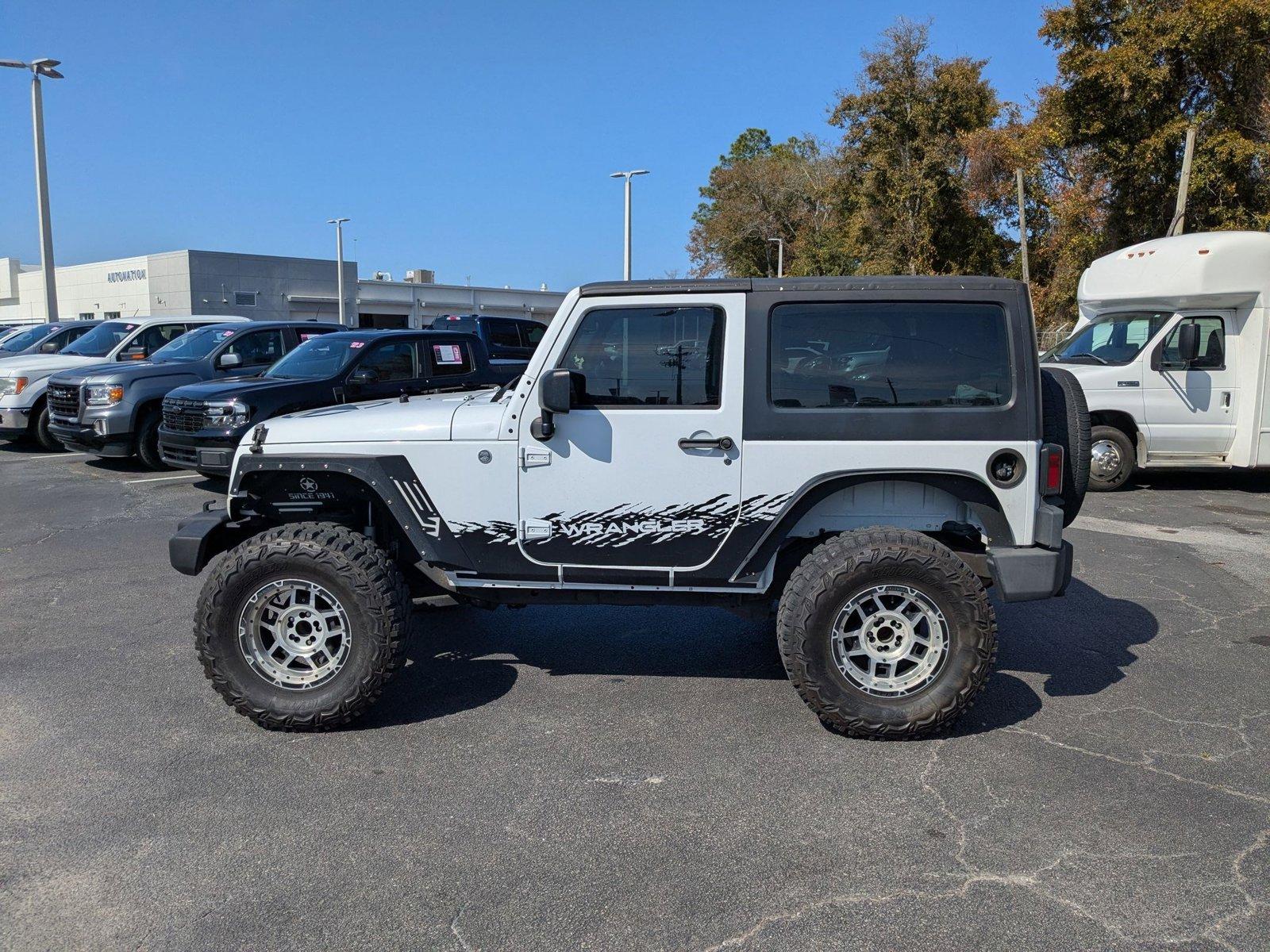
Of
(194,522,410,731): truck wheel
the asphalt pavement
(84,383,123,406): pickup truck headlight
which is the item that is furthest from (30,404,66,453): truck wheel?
(194,522,410,731): truck wheel

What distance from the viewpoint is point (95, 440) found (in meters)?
12.1

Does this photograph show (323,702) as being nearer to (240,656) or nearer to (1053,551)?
(240,656)

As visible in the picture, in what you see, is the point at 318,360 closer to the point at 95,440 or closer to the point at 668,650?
the point at 95,440

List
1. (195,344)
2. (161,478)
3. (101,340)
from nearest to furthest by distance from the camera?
(161,478) → (195,344) → (101,340)

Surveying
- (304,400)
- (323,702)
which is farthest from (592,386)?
(304,400)

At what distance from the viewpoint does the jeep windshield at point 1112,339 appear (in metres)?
10.8

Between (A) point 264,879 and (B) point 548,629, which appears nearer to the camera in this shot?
(A) point 264,879

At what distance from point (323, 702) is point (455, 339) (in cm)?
731

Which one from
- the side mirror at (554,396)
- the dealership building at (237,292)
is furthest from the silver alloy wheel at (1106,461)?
the dealership building at (237,292)

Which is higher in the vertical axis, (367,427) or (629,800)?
(367,427)

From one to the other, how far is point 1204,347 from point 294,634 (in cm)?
1002

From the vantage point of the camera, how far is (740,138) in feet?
204

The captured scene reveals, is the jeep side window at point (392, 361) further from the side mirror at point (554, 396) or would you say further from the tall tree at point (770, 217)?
the tall tree at point (770, 217)

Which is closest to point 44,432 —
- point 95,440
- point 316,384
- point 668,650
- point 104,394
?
point 95,440
